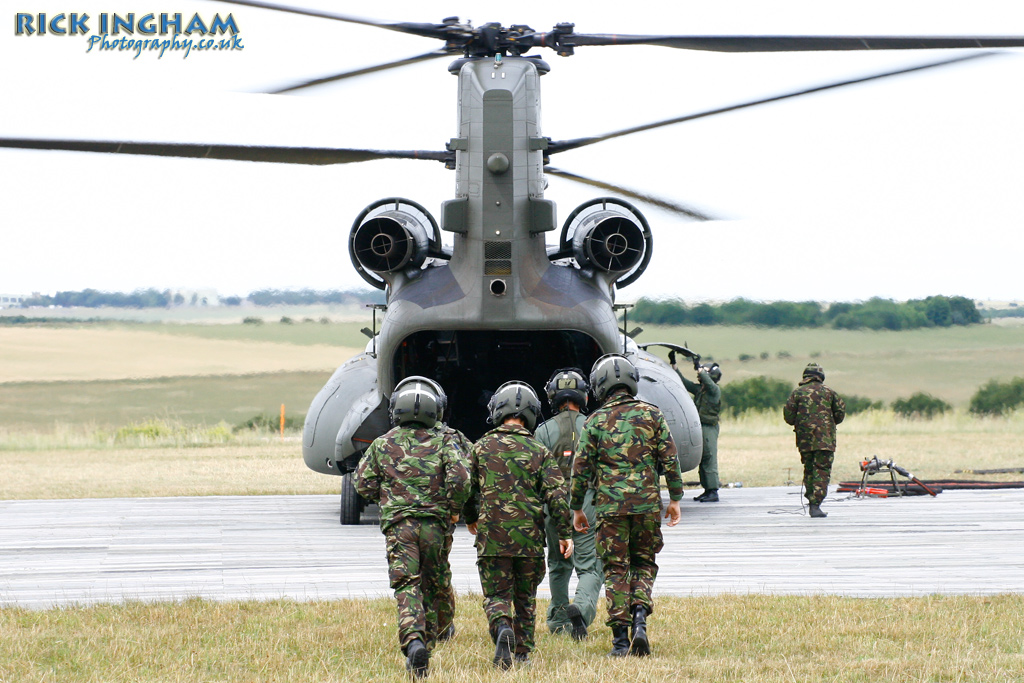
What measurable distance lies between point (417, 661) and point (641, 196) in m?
6.46

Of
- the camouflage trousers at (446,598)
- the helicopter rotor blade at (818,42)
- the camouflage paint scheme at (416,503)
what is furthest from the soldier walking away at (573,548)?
the helicopter rotor blade at (818,42)

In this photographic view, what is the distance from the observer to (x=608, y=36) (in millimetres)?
10305

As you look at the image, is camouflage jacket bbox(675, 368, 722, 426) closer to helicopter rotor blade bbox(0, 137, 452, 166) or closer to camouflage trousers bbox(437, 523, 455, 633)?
helicopter rotor blade bbox(0, 137, 452, 166)

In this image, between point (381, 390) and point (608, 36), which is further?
point (381, 390)

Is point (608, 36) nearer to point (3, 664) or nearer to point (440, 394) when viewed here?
point (440, 394)

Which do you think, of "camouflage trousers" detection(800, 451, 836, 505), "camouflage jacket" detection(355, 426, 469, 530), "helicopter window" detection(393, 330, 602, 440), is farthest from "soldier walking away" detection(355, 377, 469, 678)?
"camouflage trousers" detection(800, 451, 836, 505)

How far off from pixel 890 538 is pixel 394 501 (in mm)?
6856

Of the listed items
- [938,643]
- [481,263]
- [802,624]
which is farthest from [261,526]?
[938,643]

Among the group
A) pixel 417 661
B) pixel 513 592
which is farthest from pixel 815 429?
pixel 417 661

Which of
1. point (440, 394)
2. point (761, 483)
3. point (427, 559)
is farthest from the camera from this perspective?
point (761, 483)

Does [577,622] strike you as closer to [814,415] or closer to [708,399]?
[814,415]

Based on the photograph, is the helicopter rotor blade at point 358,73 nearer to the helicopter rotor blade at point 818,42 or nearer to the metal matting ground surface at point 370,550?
the helicopter rotor blade at point 818,42

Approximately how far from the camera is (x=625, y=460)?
712 centimetres

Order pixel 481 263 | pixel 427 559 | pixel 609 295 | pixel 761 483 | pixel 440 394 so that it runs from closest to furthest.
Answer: pixel 427 559 < pixel 440 394 < pixel 481 263 < pixel 609 295 < pixel 761 483
